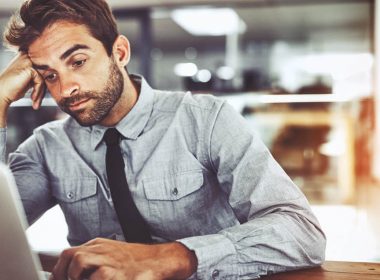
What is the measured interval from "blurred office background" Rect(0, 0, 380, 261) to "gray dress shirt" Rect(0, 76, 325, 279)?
8.33 feet

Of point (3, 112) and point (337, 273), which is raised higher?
point (3, 112)

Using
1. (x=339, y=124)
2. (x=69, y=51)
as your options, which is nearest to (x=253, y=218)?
(x=69, y=51)

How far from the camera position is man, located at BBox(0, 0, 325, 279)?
54.2 inches

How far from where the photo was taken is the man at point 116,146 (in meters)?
1.38

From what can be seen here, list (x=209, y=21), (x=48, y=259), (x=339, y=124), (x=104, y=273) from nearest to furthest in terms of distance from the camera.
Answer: (x=104, y=273) < (x=48, y=259) < (x=339, y=124) < (x=209, y=21)

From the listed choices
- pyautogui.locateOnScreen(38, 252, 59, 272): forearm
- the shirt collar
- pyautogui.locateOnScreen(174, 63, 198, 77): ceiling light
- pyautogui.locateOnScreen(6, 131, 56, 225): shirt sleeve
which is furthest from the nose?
pyautogui.locateOnScreen(174, 63, 198, 77): ceiling light

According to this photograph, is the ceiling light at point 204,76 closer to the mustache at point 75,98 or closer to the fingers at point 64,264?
the mustache at point 75,98

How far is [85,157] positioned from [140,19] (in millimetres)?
3779

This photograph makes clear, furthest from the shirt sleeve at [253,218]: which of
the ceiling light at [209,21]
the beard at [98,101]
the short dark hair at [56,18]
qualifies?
the ceiling light at [209,21]

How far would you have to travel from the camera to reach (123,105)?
5.19ft

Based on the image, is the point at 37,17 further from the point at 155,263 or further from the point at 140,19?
the point at 140,19

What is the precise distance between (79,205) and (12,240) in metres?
0.83

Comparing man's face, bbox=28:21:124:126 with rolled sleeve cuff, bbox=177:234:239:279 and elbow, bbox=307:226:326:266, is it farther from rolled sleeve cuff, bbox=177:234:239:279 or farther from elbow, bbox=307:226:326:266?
elbow, bbox=307:226:326:266

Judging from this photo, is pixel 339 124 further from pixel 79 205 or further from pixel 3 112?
pixel 3 112
